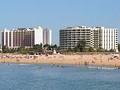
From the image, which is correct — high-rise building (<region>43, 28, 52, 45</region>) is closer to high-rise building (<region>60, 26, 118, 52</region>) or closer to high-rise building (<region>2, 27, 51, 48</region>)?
high-rise building (<region>2, 27, 51, 48</region>)

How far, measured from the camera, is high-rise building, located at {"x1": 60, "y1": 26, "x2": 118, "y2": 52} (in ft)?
499

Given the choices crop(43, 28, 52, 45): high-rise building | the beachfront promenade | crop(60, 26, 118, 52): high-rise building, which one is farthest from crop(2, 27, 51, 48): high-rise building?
the beachfront promenade

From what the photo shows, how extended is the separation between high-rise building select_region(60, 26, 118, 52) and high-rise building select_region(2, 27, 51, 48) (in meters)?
21.6

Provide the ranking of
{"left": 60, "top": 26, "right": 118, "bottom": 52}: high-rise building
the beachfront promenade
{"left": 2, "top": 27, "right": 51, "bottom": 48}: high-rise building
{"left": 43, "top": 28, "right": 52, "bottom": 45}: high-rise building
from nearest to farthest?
1. the beachfront promenade
2. {"left": 60, "top": 26, "right": 118, "bottom": 52}: high-rise building
3. {"left": 2, "top": 27, "right": 51, "bottom": 48}: high-rise building
4. {"left": 43, "top": 28, "right": 52, "bottom": 45}: high-rise building

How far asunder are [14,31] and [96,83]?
14689cm

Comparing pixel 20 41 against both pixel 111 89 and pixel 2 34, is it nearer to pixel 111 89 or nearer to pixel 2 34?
pixel 2 34

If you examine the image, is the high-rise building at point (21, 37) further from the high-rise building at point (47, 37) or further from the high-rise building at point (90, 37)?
the high-rise building at point (90, 37)

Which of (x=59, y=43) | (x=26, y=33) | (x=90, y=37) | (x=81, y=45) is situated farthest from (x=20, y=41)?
(x=81, y=45)

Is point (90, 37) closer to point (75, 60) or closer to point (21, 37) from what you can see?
point (21, 37)

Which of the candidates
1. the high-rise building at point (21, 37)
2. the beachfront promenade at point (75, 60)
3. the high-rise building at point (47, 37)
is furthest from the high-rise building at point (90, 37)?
the beachfront promenade at point (75, 60)

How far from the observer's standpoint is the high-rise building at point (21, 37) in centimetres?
17475

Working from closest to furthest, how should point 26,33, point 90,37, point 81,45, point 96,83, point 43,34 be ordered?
point 96,83, point 81,45, point 90,37, point 26,33, point 43,34

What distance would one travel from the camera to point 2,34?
604 ft

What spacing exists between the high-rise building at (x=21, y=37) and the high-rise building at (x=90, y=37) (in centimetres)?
2156
